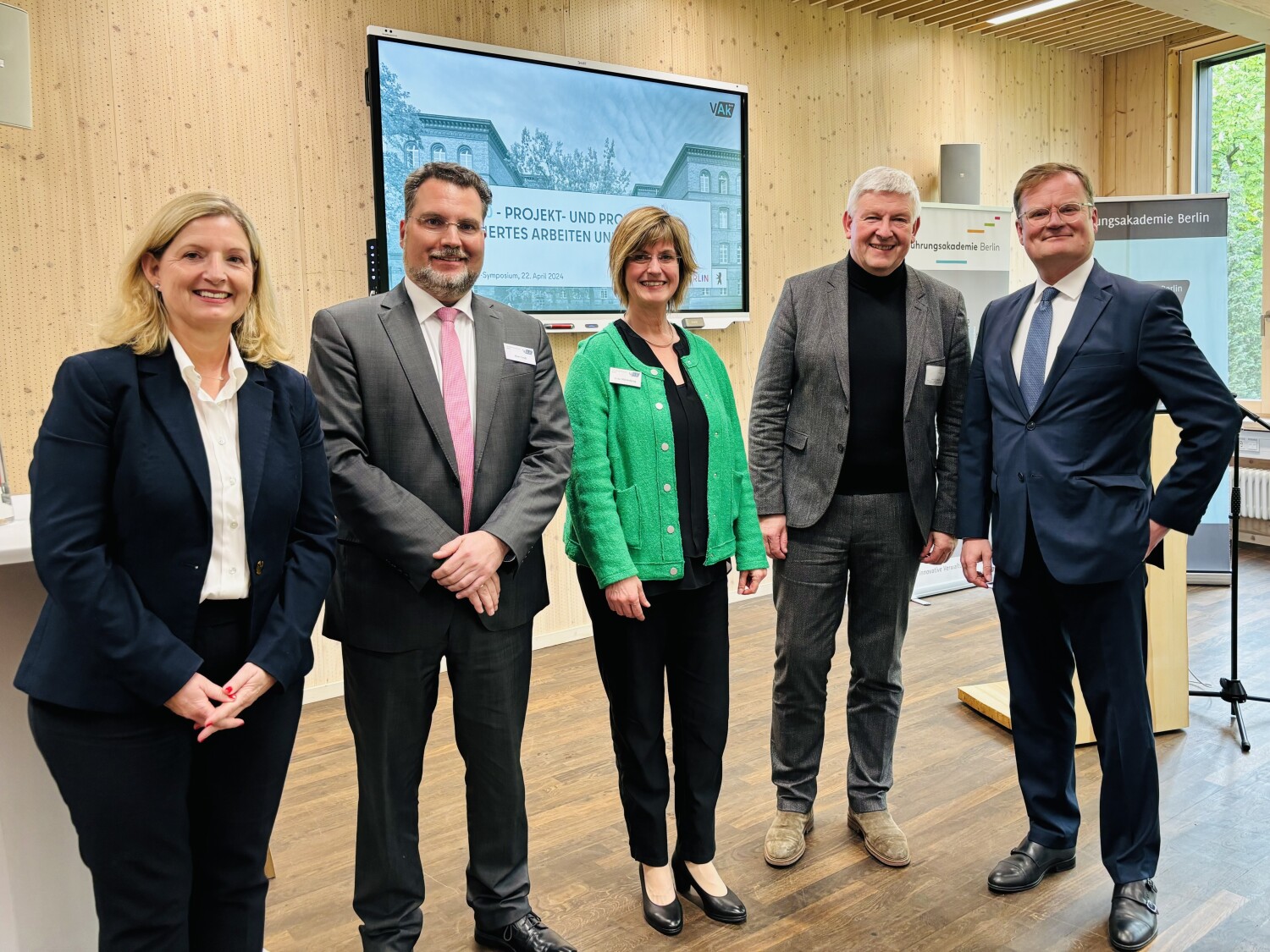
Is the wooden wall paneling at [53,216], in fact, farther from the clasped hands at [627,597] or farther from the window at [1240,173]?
the window at [1240,173]

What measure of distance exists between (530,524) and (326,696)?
259 centimetres

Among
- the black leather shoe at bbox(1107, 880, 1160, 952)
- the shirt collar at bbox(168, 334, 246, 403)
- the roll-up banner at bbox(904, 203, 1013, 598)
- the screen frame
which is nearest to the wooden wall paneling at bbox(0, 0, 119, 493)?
the screen frame

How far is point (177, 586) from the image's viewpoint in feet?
5.35

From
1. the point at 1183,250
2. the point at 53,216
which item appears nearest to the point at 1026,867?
the point at 53,216

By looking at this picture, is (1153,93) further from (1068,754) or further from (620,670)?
(620,670)

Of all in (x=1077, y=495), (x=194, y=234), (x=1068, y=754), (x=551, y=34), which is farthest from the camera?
(x=551, y=34)

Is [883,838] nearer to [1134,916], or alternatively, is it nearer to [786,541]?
[1134,916]

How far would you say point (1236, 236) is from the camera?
7293mm

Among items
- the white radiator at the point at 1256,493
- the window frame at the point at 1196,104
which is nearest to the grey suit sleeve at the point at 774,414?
the white radiator at the point at 1256,493

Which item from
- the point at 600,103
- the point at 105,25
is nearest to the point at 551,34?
the point at 600,103

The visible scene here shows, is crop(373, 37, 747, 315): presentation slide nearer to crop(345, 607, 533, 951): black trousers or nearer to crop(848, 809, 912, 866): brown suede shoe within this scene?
crop(345, 607, 533, 951): black trousers

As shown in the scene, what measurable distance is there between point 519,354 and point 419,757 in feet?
2.88

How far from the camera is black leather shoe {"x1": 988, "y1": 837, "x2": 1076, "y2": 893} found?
260 cm

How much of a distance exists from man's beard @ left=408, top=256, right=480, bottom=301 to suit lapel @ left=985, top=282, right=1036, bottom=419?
1.28 m
